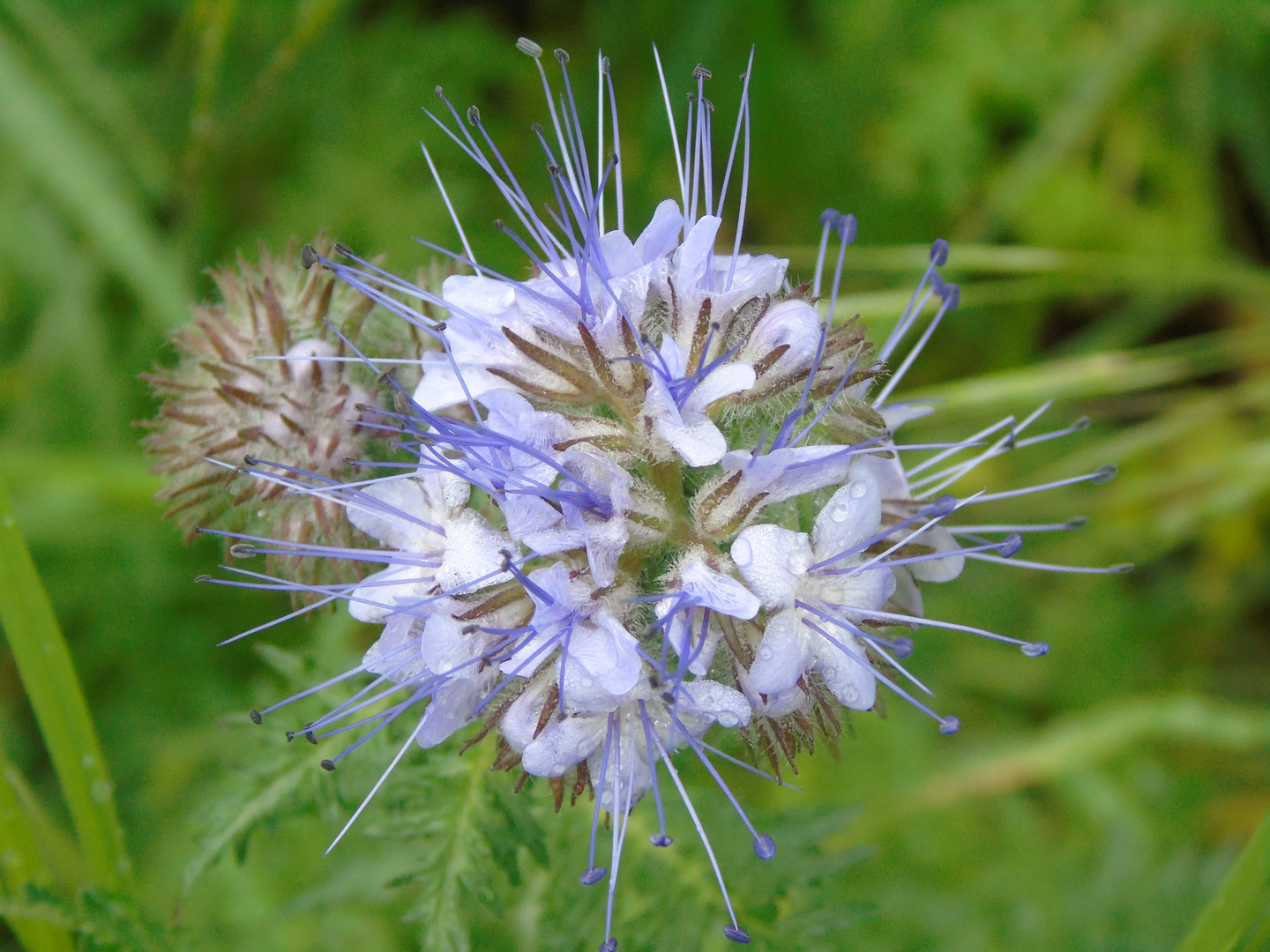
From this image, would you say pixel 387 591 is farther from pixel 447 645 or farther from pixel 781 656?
pixel 781 656

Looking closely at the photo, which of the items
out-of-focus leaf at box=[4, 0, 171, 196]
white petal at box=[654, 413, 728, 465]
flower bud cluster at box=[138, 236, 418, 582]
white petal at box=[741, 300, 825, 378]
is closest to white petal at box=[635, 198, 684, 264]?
white petal at box=[741, 300, 825, 378]

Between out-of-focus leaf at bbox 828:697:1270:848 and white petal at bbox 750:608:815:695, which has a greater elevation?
white petal at bbox 750:608:815:695

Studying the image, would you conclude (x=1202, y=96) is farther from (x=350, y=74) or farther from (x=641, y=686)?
(x=641, y=686)

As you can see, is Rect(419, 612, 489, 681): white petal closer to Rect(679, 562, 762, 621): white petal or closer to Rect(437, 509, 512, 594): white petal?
Rect(437, 509, 512, 594): white petal

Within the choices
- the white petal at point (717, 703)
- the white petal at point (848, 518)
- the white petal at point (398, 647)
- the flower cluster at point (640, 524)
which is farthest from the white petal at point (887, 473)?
the white petal at point (398, 647)

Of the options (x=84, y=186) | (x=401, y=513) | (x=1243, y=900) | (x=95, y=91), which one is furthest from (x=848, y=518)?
(x=95, y=91)

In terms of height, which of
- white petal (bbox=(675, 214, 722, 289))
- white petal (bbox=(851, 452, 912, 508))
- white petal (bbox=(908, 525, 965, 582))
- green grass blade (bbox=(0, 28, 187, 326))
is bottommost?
white petal (bbox=(908, 525, 965, 582))

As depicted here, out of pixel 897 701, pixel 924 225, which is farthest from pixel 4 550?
pixel 924 225
